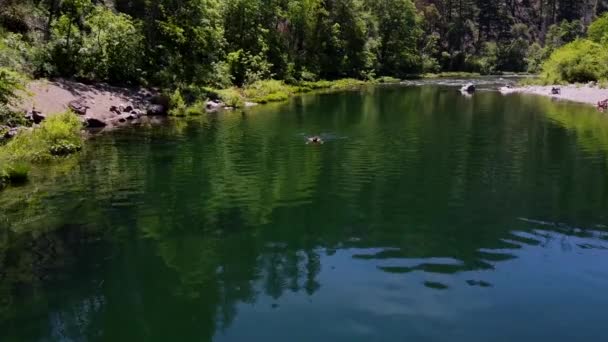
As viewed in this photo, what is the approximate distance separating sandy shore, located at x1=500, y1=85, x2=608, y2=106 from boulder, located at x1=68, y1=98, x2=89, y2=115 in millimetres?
45922

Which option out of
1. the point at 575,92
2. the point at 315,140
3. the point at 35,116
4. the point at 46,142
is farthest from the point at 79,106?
the point at 575,92

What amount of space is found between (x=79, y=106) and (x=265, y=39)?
42398mm

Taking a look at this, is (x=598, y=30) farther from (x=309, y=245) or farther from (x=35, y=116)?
(x=309, y=245)

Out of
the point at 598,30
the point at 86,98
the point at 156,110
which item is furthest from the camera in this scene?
the point at 598,30

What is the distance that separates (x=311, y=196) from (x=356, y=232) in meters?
4.23

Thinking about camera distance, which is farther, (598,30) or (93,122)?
(598,30)

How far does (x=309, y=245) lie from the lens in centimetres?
1584

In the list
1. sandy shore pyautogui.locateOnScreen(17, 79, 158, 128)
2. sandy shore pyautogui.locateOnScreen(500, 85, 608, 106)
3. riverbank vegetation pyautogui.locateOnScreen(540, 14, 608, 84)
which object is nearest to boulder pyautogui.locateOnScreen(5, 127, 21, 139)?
sandy shore pyautogui.locateOnScreen(17, 79, 158, 128)

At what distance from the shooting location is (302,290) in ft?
43.1

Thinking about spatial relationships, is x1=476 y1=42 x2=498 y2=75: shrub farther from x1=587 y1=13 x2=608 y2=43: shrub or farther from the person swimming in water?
the person swimming in water

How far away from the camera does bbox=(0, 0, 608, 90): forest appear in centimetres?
4541

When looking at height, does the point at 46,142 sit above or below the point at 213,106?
below

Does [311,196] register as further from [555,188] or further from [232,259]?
[555,188]

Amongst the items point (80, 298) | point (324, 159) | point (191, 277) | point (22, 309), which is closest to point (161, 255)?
point (191, 277)
